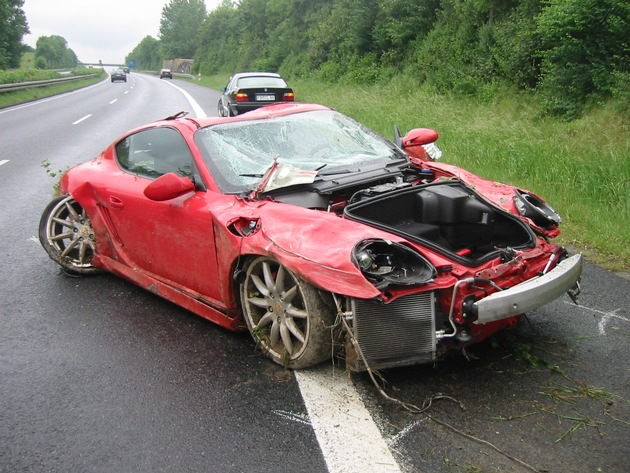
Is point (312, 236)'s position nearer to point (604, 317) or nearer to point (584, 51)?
point (604, 317)

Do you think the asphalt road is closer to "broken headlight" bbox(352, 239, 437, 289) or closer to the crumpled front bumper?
the crumpled front bumper

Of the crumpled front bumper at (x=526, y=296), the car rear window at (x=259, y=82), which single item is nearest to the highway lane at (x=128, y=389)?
the crumpled front bumper at (x=526, y=296)

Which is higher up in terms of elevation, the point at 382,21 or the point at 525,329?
the point at 382,21

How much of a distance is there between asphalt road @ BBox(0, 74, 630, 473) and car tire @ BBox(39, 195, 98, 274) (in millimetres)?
559

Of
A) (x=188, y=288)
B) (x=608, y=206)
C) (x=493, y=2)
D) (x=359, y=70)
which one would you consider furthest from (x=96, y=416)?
(x=359, y=70)

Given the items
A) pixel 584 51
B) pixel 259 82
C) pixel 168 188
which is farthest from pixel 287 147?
pixel 259 82

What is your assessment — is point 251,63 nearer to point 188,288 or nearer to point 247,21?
point 247,21

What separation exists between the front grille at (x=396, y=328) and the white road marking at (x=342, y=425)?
216mm

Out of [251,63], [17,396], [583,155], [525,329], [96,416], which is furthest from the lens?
[251,63]

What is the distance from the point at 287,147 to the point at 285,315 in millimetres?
1493

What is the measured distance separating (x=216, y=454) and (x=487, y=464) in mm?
1148

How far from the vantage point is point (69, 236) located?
5074mm

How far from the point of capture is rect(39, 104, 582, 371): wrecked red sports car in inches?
117

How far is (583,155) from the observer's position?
8.36 m
